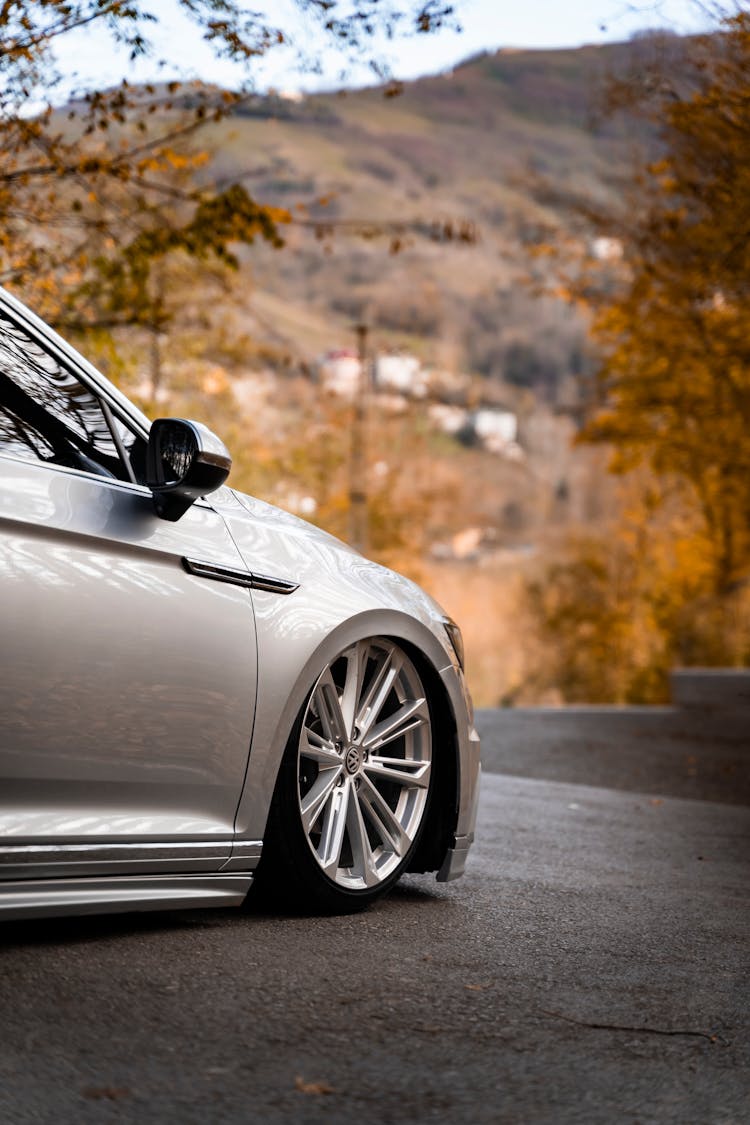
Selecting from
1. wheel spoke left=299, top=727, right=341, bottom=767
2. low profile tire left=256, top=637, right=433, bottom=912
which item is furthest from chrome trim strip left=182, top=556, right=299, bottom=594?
wheel spoke left=299, top=727, right=341, bottom=767

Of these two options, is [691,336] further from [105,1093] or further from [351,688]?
[105,1093]

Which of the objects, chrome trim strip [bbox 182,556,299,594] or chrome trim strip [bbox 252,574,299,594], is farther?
chrome trim strip [bbox 252,574,299,594]

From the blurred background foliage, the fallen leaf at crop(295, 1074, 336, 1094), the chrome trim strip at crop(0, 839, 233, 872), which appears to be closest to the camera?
the fallen leaf at crop(295, 1074, 336, 1094)

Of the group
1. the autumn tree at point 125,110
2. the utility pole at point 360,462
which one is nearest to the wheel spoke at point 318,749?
the autumn tree at point 125,110

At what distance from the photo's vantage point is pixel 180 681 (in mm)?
4020

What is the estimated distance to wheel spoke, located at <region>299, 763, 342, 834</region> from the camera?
4.44 metres

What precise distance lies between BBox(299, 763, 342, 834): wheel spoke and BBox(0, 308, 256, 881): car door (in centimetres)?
30

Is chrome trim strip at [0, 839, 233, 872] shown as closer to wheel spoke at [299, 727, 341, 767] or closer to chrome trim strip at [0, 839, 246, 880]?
chrome trim strip at [0, 839, 246, 880]

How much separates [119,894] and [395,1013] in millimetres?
810

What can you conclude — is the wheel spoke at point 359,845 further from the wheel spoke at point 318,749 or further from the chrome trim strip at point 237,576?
the chrome trim strip at point 237,576

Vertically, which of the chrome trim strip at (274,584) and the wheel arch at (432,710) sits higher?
the chrome trim strip at (274,584)

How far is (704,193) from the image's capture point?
13.1m

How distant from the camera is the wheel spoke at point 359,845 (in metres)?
4.62

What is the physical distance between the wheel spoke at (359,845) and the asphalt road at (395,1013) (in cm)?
14
